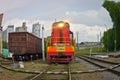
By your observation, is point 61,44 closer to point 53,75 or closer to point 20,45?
point 20,45

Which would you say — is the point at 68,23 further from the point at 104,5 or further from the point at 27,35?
the point at 104,5

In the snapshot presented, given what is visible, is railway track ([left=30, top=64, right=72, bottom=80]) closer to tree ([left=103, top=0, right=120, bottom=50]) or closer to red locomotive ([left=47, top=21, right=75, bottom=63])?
red locomotive ([left=47, top=21, right=75, bottom=63])

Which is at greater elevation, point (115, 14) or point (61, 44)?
point (115, 14)

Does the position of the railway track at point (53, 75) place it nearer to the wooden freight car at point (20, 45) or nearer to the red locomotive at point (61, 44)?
the red locomotive at point (61, 44)

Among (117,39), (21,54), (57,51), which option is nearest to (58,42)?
(57,51)

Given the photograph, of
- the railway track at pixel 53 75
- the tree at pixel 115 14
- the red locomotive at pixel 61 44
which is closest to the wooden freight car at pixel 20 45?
the red locomotive at pixel 61 44

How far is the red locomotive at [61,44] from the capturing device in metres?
30.0

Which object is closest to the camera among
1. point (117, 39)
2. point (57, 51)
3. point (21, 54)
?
point (57, 51)

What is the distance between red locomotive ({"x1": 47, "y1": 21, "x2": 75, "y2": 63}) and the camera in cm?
3003

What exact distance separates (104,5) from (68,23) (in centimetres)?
6999

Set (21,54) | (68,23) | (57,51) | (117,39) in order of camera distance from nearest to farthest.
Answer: (57,51)
(68,23)
(21,54)
(117,39)

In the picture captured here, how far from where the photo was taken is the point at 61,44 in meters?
30.6

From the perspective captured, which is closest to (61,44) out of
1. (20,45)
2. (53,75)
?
(20,45)

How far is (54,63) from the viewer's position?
3122 centimetres
